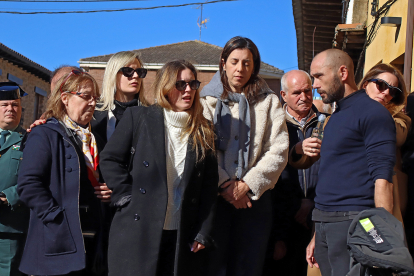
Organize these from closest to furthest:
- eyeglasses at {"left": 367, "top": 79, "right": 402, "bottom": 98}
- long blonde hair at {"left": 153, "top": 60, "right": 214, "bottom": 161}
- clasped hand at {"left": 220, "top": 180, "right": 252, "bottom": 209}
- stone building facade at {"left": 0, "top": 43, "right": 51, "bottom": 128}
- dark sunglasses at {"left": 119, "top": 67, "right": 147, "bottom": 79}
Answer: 1. long blonde hair at {"left": 153, "top": 60, "right": 214, "bottom": 161}
2. clasped hand at {"left": 220, "top": 180, "right": 252, "bottom": 209}
3. eyeglasses at {"left": 367, "top": 79, "right": 402, "bottom": 98}
4. dark sunglasses at {"left": 119, "top": 67, "right": 147, "bottom": 79}
5. stone building facade at {"left": 0, "top": 43, "right": 51, "bottom": 128}

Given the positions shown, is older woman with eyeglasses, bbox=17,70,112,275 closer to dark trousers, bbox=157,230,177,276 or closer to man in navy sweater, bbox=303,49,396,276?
dark trousers, bbox=157,230,177,276

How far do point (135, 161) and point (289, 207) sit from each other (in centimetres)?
160

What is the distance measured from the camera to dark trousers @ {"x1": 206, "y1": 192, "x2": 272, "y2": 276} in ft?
10.3

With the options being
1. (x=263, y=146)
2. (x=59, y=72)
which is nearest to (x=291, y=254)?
(x=263, y=146)

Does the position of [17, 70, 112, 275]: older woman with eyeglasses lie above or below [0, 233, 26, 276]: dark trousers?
above

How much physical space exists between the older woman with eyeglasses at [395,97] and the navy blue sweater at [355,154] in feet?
1.31

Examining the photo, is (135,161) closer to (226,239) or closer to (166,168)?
(166,168)

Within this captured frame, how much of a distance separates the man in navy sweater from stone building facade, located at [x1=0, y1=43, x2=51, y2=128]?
1689 cm

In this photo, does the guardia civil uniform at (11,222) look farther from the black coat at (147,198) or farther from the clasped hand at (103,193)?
the black coat at (147,198)

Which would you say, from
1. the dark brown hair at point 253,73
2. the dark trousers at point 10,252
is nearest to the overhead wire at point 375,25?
→ the dark brown hair at point 253,73

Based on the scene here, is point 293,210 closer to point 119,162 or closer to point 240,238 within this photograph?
point 240,238

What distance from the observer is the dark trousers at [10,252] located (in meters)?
3.50

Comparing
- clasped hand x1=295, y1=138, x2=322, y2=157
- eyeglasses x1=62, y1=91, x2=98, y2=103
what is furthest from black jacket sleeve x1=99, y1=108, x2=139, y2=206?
clasped hand x1=295, y1=138, x2=322, y2=157

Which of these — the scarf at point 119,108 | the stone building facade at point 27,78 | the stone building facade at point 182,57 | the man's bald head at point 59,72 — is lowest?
the scarf at point 119,108
